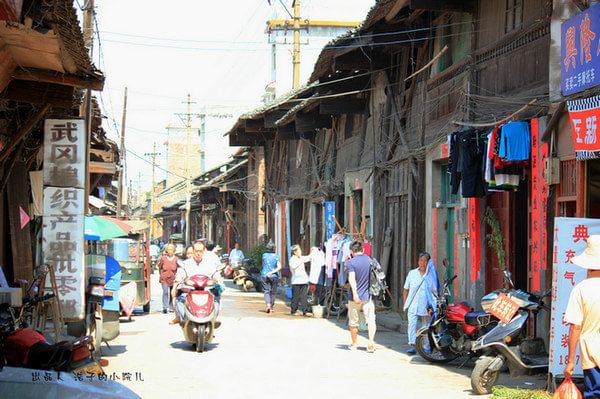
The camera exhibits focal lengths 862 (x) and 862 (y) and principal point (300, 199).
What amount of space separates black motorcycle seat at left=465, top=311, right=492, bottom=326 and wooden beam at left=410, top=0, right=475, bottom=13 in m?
5.85

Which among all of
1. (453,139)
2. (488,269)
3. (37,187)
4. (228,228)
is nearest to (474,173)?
(453,139)

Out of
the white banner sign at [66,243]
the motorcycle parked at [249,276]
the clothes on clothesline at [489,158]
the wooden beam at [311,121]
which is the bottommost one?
the motorcycle parked at [249,276]

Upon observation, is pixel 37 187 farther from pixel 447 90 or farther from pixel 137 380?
pixel 447 90

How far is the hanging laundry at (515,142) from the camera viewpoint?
12.1 meters

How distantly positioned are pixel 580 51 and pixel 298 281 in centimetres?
1143

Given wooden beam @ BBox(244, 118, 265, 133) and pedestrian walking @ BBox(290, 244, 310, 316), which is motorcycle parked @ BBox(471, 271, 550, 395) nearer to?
pedestrian walking @ BBox(290, 244, 310, 316)

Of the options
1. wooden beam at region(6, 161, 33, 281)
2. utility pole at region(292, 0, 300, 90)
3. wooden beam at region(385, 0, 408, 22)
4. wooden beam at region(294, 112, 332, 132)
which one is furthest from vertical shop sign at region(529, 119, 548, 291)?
utility pole at region(292, 0, 300, 90)

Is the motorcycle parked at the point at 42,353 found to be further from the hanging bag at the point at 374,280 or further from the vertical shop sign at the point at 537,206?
the hanging bag at the point at 374,280

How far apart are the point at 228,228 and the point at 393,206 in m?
28.4

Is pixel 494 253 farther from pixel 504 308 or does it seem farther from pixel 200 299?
pixel 200 299

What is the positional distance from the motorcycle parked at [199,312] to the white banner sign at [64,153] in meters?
3.24

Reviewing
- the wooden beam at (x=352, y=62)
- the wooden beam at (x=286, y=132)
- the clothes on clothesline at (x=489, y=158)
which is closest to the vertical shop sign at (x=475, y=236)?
the clothes on clothesline at (x=489, y=158)

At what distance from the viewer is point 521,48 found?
12.8 metres

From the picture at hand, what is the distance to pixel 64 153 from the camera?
11.2m
